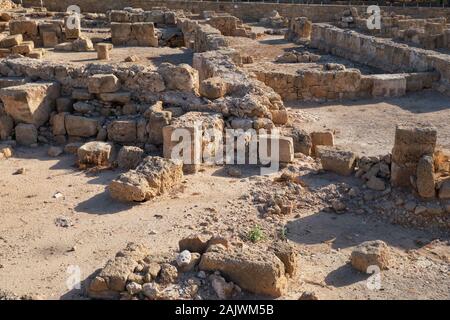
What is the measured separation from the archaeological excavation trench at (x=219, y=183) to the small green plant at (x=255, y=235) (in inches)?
0.9

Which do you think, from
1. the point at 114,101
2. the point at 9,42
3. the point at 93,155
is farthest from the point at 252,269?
the point at 9,42

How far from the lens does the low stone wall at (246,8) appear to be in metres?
31.3

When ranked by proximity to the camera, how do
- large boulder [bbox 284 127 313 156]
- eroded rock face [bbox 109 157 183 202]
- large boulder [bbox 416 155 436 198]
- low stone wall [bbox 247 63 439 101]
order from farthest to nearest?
low stone wall [bbox 247 63 439 101], large boulder [bbox 284 127 313 156], eroded rock face [bbox 109 157 183 202], large boulder [bbox 416 155 436 198]

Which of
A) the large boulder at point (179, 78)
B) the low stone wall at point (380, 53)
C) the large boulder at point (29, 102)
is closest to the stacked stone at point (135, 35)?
the low stone wall at point (380, 53)

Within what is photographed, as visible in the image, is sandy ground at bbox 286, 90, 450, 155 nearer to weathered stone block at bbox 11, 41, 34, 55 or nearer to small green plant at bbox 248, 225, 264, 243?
small green plant at bbox 248, 225, 264, 243

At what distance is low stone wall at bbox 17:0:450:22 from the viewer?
31.3m

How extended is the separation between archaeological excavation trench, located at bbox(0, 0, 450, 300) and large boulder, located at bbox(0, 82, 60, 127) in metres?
0.03

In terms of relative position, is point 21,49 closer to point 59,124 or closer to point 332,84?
point 59,124

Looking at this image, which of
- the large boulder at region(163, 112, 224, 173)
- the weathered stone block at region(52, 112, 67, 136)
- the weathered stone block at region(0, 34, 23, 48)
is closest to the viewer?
the large boulder at region(163, 112, 224, 173)

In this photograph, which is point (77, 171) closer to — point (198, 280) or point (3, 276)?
point (3, 276)

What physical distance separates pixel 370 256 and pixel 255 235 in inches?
54.6

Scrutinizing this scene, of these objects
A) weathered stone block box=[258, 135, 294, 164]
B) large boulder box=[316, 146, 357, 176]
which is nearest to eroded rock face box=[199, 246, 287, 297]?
large boulder box=[316, 146, 357, 176]

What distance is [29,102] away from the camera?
1060 centimetres
